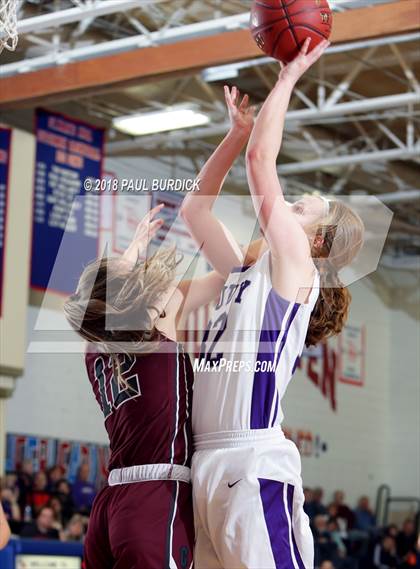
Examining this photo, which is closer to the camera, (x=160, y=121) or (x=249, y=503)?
(x=249, y=503)

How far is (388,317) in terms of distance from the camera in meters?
11.9

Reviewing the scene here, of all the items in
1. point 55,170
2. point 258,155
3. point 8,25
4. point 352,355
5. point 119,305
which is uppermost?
point 55,170

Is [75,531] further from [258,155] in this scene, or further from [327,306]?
[258,155]

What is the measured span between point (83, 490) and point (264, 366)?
9761 millimetres

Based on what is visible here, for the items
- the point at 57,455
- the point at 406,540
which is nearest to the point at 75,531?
the point at 57,455

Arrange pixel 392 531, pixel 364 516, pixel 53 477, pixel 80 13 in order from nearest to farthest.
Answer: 1. pixel 80 13
2. pixel 53 477
3. pixel 392 531
4. pixel 364 516

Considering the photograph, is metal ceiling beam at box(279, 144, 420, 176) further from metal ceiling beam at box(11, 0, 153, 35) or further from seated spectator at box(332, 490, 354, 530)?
seated spectator at box(332, 490, 354, 530)

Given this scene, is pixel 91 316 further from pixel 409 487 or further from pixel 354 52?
pixel 409 487

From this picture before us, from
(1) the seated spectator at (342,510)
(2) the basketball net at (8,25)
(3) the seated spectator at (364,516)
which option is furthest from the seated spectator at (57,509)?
(2) the basketball net at (8,25)

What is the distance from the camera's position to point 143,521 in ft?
11.1

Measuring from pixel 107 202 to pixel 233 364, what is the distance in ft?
6.16

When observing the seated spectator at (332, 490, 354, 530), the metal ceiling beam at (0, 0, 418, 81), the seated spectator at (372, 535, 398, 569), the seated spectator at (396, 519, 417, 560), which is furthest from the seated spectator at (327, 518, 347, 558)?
the metal ceiling beam at (0, 0, 418, 81)

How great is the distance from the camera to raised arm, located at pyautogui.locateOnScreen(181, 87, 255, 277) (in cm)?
387

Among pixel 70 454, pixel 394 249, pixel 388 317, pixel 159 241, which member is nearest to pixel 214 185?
pixel 159 241
